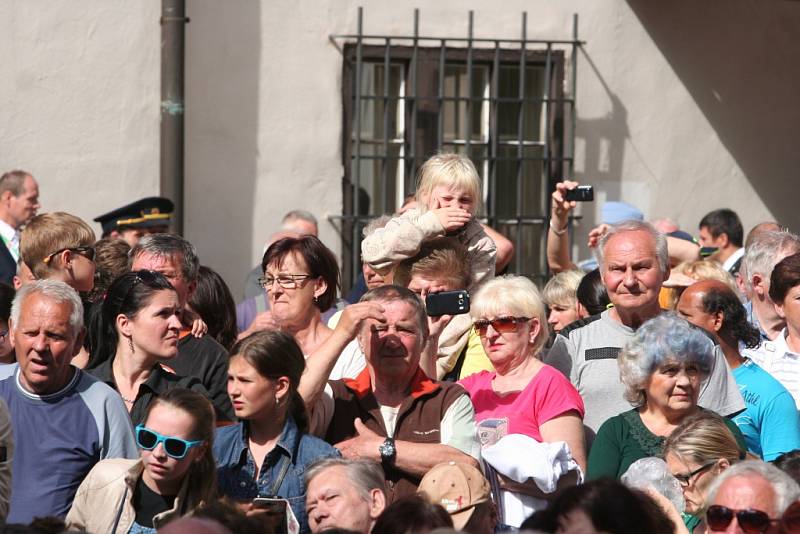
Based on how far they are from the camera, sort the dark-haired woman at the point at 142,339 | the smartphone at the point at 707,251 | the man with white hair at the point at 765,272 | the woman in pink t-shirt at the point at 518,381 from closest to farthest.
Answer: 1. the woman in pink t-shirt at the point at 518,381
2. the dark-haired woman at the point at 142,339
3. the man with white hair at the point at 765,272
4. the smartphone at the point at 707,251

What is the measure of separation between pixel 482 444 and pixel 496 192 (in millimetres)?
5366

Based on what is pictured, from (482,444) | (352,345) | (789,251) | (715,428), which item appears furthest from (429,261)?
(789,251)

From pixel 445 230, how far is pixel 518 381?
0.84 metres

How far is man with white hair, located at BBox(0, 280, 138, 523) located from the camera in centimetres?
466

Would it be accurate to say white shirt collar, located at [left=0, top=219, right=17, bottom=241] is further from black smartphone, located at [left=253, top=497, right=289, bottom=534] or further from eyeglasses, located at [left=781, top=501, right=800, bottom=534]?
eyeglasses, located at [left=781, top=501, right=800, bottom=534]

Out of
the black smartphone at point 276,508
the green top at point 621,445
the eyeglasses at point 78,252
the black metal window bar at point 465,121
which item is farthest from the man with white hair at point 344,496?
the black metal window bar at point 465,121

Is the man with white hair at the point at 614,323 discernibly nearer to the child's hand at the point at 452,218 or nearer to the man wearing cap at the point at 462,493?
the child's hand at the point at 452,218

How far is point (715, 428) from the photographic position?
186 inches

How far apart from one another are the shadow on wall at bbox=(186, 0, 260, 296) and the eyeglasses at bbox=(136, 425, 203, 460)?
5005mm

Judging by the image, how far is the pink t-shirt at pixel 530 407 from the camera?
5070 millimetres

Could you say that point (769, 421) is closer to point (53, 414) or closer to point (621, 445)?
point (621, 445)

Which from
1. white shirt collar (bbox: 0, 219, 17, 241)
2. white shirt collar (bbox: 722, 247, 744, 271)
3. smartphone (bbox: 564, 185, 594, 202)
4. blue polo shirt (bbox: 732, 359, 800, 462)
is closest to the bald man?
blue polo shirt (bbox: 732, 359, 800, 462)

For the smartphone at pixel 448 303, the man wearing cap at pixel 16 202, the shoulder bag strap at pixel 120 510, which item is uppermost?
the man wearing cap at pixel 16 202

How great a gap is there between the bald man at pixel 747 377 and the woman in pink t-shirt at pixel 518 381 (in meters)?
0.84
